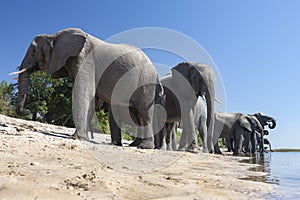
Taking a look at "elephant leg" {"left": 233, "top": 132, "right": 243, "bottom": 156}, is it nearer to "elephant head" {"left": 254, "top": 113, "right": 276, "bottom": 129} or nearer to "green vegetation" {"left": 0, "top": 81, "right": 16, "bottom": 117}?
"elephant head" {"left": 254, "top": 113, "right": 276, "bottom": 129}

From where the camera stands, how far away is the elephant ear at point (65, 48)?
7707 millimetres

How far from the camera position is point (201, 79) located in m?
11.5

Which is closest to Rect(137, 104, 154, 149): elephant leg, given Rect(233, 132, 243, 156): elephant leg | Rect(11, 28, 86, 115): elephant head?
Rect(11, 28, 86, 115): elephant head

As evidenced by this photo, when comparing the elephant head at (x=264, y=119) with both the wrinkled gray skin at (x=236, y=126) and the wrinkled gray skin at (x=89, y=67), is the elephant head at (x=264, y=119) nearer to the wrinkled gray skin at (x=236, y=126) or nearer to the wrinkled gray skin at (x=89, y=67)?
the wrinkled gray skin at (x=236, y=126)

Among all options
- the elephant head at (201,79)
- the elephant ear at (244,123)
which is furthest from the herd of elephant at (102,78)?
the elephant ear at (244,123)

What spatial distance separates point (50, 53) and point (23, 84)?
3.54ft

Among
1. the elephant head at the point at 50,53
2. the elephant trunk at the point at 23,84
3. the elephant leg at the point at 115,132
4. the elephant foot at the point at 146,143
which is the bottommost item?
the elephant foot at the point at 146,143

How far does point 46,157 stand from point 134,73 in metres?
4.69

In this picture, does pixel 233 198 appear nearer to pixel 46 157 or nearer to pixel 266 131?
pixel 46 157

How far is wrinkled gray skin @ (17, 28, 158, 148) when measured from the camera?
7559mm

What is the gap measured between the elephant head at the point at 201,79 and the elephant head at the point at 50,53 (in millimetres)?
5029

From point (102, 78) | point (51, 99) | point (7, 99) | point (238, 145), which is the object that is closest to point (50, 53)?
point (102, 78)

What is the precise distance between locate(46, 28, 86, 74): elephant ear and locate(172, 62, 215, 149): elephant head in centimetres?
503

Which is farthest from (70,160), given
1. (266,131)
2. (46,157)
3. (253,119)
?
(266,131)
